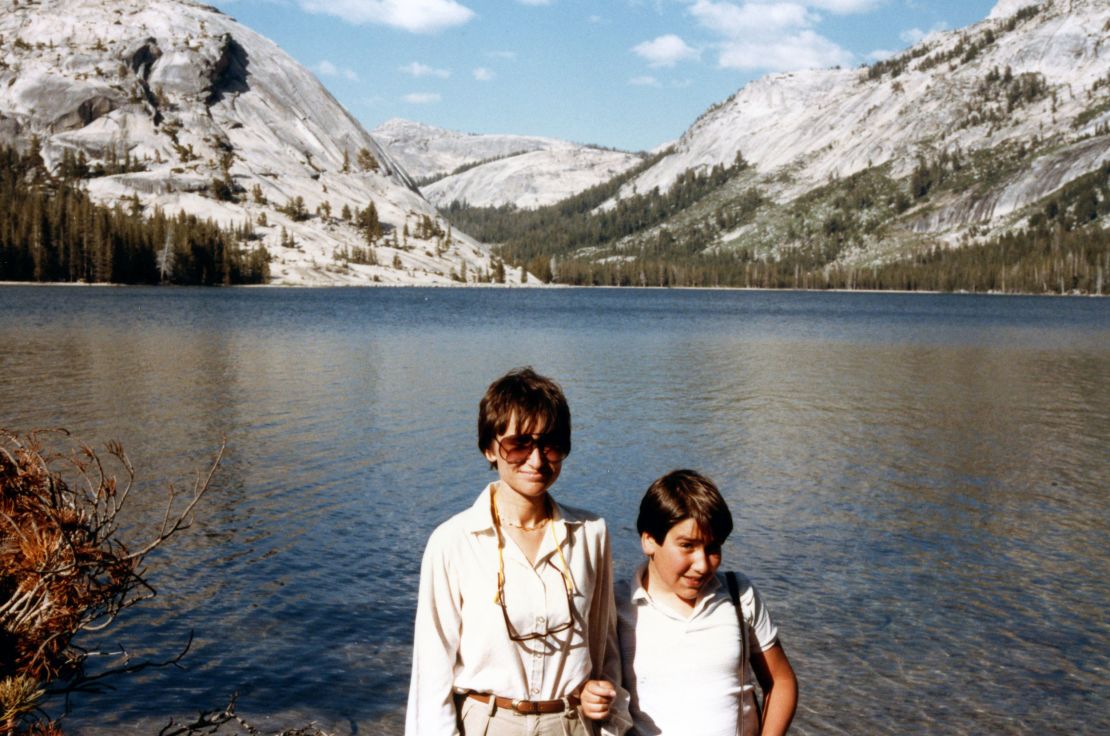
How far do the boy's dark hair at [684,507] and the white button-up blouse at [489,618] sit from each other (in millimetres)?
518

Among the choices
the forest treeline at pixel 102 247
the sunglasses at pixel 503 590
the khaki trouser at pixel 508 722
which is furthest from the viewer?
the forest treeline at pixel 102 247

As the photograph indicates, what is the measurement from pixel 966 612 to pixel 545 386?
1227cm

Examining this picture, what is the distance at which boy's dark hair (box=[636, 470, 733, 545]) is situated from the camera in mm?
5430

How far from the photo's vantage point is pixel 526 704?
17.0 ft

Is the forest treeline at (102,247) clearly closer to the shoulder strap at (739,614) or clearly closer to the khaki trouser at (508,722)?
the khaki trouser at (508,722)

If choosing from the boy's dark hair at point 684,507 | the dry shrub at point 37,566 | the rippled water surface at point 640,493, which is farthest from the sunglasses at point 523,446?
the rippled water surface at point 640,493

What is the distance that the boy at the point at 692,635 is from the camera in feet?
17.7

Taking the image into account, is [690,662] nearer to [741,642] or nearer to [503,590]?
[741,642]

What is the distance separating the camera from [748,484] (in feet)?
80.1

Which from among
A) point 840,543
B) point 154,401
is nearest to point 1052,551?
point 840,543

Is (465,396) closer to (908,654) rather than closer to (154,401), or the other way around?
(154,401)

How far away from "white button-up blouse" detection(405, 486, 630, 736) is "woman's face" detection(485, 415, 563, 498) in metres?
0.17

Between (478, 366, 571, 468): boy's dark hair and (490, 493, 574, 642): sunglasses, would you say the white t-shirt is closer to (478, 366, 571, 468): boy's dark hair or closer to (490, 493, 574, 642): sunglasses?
(490, 493, 574, 642): sunglasses

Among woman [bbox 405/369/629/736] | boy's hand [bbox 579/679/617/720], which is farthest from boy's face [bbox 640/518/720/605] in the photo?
boy's hand [bbox 579/679/617/720]
